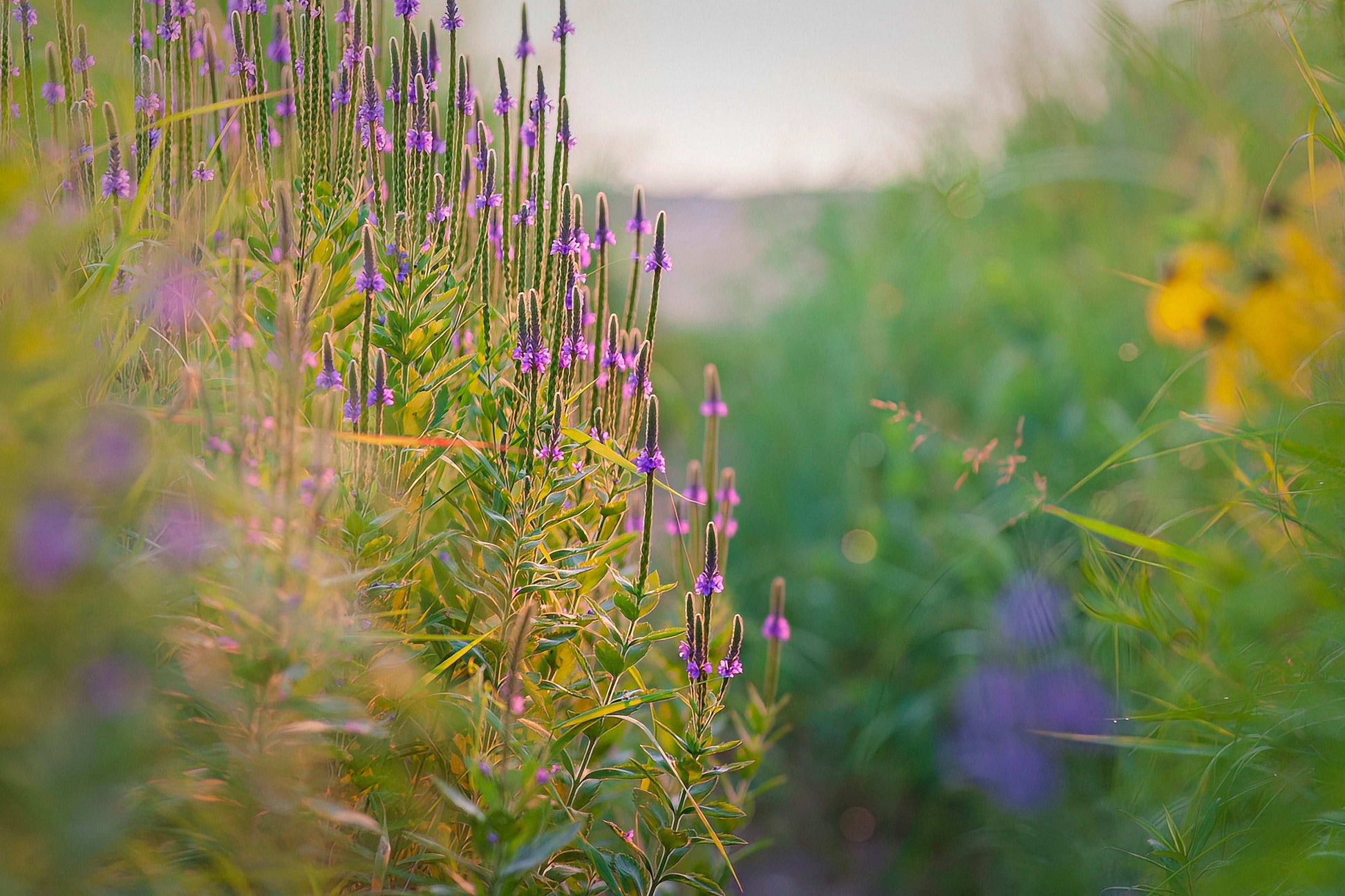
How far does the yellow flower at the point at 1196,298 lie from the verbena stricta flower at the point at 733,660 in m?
0.73

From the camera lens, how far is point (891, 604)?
2609 mm

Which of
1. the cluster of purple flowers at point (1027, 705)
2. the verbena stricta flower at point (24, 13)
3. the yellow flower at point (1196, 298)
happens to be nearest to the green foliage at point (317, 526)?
the verbena stricta flower at point (24, 13)

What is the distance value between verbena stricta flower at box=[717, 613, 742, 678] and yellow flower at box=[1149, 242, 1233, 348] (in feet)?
2.39

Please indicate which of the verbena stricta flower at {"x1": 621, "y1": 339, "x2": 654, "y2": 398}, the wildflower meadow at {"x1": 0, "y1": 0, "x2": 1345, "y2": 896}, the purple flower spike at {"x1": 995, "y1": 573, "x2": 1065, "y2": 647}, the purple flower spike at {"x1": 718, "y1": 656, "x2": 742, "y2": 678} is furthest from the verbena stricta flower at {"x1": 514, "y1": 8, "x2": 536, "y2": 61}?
the purple flower spike at {"x1": 995, "y1": 573, "x2": 1065, "y2": 647}

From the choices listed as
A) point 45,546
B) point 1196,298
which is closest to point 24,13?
point 45,546

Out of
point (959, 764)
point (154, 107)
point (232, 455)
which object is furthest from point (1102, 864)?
point (154, 107)

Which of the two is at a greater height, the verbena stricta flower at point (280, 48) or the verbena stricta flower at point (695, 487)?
the verbena stricta flower at point (280, 48)

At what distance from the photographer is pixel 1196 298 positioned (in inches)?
46.5

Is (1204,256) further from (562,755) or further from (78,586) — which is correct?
(78,586)

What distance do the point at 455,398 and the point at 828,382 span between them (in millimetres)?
2280

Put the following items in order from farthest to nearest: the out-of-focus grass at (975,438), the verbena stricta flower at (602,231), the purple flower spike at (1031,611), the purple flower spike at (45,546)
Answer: the purple flower spike at (1031,611)
the out-of-focus grass at (975,438)
the verbena stricta flower at (602,231)
the purple flower spike at (45,546)

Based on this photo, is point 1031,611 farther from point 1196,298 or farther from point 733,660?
point 733,660

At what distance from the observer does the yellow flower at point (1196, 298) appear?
3.79 ft

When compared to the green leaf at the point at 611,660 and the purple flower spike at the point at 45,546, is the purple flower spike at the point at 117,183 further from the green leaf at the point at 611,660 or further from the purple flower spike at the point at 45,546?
the green leaf at the point at 611,660
